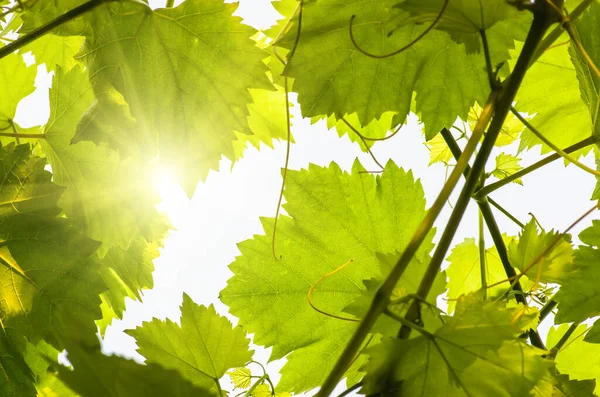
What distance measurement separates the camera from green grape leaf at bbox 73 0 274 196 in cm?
62

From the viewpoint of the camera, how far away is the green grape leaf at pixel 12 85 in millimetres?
829

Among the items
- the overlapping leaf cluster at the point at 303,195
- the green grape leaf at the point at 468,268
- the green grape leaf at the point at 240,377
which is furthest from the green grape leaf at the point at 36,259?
the green grape leaf at the point at 468,268

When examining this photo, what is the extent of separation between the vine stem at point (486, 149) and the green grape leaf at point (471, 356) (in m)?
0.02

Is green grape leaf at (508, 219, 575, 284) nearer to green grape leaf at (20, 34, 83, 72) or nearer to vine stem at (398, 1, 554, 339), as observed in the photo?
vine stem at (398, 1, 554, 339)

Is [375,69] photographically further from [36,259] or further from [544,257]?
[36,259]

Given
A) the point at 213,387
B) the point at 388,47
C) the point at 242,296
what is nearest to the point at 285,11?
the point at 388,47

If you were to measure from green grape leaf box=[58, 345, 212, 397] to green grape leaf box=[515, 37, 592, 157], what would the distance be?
0.61 metres

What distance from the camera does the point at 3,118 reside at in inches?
32.9

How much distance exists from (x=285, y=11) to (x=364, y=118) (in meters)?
0.24

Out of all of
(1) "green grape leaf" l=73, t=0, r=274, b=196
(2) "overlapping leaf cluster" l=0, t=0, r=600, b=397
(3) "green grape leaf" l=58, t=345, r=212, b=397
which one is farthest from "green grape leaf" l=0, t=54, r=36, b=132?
(3) "green grape leaf" l=58, t=345, r=212, b=397

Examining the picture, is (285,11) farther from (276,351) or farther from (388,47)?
(276,351)

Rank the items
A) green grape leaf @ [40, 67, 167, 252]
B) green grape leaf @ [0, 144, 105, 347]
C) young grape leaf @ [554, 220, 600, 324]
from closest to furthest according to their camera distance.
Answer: young grape leaf @ [554, 220, 600, 324] → green grape leaf @ [0, 144, 105, 347] → green grape leaf @ [40, 67, 167, 252]

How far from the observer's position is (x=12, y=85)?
834 millimetres

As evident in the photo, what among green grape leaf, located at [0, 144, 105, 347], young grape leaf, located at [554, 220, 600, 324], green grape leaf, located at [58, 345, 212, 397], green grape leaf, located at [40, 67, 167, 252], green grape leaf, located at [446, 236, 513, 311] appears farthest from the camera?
green grape leaf, located at [446, 236, 513, 311]
